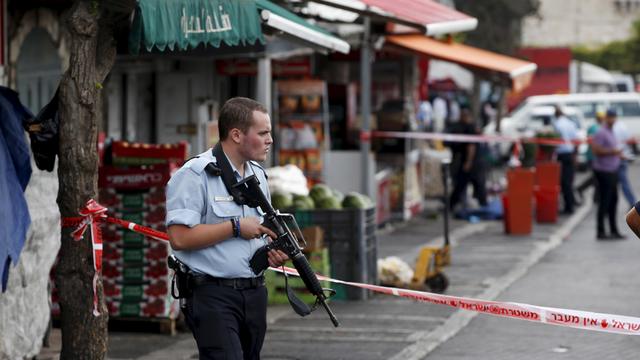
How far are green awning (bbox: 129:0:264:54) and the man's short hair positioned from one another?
2.02 meters

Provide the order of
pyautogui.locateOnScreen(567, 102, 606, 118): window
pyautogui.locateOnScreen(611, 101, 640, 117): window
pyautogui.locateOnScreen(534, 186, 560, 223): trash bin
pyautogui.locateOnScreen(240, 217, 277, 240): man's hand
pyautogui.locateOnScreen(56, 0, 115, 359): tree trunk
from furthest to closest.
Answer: pyautogui.locateOnScreen(611, 101, 640, 117): window
pyautogui.locateOnScreen(567, 102, 606, 118): window
pyautogui.locateOnScreen(534, 186, 560, 223): trash bin
pyautogui.locateOnScreen(56, 0, 115, 359): tree trunk
pyautogui.locateOnScreen(240, 217, 277, 240): man's hand

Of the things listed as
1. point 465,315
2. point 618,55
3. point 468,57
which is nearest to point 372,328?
point 465,315

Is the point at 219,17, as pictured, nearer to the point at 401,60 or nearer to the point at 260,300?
the point at 260,300

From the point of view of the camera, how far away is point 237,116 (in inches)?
250

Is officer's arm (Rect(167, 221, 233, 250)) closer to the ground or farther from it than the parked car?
closer to the ground

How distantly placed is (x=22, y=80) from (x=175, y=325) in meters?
2.45

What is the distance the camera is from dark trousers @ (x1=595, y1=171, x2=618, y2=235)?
1973 centimetres

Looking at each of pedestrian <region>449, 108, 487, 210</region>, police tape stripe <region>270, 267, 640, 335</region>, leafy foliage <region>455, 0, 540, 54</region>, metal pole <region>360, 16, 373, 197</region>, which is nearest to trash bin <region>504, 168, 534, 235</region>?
metal pole <region>360, 16, 373, 197</region>

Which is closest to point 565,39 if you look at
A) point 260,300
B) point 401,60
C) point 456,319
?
point 401,60

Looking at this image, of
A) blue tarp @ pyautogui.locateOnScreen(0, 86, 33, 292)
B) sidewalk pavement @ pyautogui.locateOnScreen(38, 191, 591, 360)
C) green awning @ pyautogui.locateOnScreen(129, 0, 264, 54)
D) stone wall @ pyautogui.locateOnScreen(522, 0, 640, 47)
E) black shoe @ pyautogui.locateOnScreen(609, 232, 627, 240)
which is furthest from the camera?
stone wall @ pyautogui.locateOnScreen(522, 0, 640, 47)

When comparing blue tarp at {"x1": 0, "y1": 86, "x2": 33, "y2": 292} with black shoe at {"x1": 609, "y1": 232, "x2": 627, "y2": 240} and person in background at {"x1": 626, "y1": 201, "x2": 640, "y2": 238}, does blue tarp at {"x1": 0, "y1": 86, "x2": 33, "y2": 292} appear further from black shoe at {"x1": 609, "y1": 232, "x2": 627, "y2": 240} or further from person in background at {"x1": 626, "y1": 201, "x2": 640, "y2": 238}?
black shoe at {"x1": 609, "y1": 232, "x2": 627, "y2": 240}

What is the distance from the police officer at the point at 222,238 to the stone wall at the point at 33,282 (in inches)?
126

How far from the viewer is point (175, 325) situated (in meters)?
11.3

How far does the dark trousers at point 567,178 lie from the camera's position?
24.4 metres
